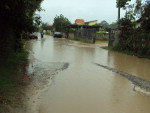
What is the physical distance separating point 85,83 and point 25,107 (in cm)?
334

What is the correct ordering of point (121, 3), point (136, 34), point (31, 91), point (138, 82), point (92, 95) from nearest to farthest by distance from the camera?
point (92, 95) < point (31, 91) < point (138, 82) < point (136, 34) < point (121, 3)

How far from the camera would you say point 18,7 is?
8.98m

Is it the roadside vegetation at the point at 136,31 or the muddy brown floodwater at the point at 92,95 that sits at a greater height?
the roadside vegetation at the point at 136,31

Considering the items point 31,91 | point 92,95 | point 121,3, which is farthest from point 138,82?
point 121,3

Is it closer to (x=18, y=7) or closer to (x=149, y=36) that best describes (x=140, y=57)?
(x=149, y=36)

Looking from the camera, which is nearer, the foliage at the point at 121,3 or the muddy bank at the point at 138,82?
the muddy bank at the point at 138,82

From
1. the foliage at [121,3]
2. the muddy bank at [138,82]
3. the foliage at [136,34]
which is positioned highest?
the foliage at [121,3]

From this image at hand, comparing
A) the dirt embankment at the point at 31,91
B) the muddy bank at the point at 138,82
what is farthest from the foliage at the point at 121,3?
the dirt embankment at the point at 31,91

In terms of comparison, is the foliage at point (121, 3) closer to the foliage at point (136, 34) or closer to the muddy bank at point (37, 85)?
the foliage at point (136, 34)

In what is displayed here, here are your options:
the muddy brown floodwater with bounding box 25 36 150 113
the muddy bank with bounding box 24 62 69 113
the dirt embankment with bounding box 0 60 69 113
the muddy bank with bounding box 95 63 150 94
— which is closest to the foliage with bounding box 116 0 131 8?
the muddy bank with bounding box 24 62 69 113

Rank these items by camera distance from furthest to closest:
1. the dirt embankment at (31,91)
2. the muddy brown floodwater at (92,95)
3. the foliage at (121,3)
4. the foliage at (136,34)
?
1. the foliage at (121,3)
2. the foliage at (136,34)
3. the muddy brown floodwater at (92,95)
4. the dirt embankment at (31,91)

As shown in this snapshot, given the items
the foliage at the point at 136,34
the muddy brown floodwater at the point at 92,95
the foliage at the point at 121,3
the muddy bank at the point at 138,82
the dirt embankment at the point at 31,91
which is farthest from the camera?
the foliage at the point at 121,3

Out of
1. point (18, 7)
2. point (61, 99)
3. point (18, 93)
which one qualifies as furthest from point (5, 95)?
point (18, 7)

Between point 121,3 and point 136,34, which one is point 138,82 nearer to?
point 136,34
